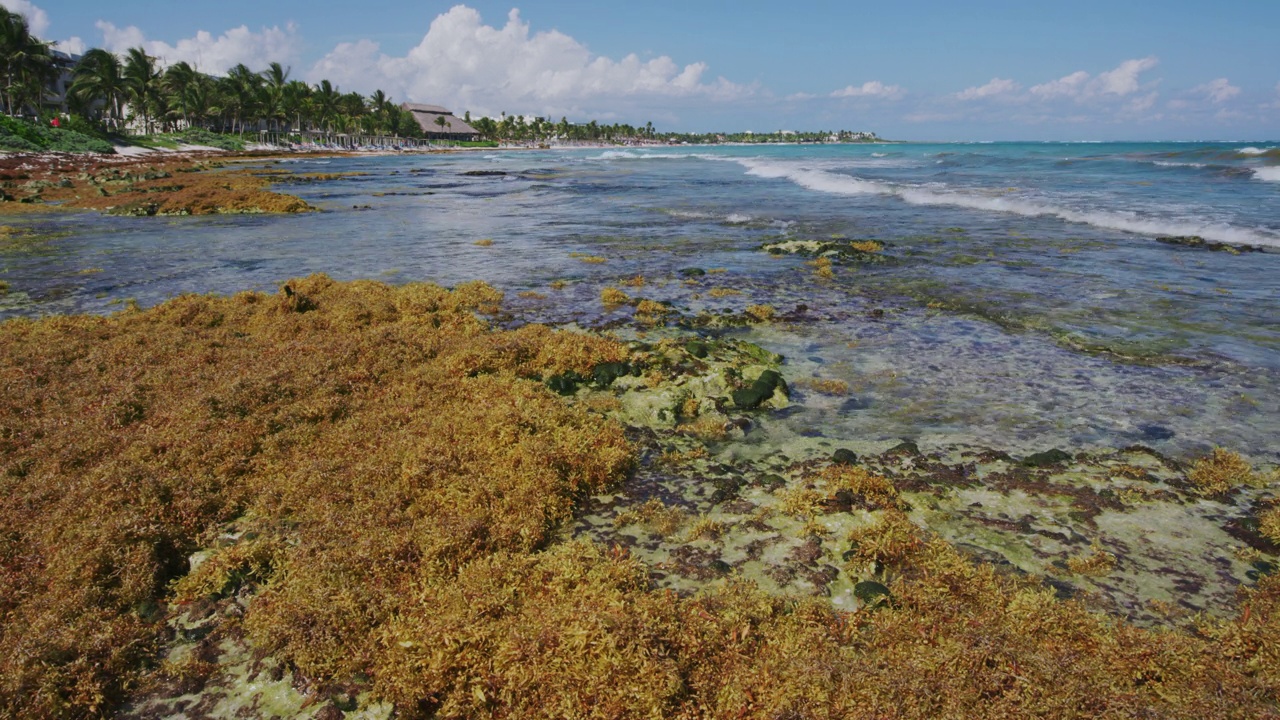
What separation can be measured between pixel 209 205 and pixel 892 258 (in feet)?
127

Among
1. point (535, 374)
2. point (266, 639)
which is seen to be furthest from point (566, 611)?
point (535, 374)

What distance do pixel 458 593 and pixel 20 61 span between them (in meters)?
119

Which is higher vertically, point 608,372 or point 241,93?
point 241,93

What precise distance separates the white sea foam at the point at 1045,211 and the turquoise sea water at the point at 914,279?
0.77ft

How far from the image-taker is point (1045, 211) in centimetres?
3694

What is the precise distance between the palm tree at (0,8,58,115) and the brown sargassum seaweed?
356 feet

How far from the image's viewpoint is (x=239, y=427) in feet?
28.8

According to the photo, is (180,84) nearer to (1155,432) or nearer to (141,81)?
(141,81)

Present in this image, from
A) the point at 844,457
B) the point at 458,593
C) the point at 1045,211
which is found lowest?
the point at 844,457

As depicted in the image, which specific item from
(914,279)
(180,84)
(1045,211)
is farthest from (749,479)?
(180,84)

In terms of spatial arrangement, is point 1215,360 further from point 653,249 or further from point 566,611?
point 653,249

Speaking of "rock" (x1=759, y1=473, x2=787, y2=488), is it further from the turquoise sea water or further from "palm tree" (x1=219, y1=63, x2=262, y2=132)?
"palm tree" (x1=219, y1=63, x2=262, y2=132)

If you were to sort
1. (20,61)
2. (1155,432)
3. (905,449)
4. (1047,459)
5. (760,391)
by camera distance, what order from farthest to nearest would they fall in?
1. (20,61)
2. (760,391)
3. (1155,432)
4. (905,449)
5. (1047,459)

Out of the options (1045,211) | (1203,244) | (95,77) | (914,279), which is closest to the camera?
(914,279)
